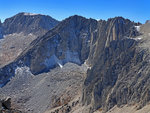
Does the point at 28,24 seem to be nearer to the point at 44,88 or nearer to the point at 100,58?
the point at 44,88

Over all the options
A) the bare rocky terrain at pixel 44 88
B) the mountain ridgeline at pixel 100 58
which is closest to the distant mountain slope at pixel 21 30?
the mountain ridgeline at pixel 100 58

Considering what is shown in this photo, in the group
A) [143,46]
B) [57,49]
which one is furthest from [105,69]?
[57,49]

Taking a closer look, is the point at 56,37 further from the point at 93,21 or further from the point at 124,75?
the point at 124,75

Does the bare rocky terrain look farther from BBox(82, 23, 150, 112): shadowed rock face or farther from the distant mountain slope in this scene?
the distant mountain slope

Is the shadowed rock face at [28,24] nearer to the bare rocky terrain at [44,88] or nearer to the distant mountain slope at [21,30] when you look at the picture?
the distant mountain slope at [21,30]

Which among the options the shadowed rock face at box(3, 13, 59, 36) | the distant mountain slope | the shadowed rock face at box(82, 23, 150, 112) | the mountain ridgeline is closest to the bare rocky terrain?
the mountain ridgeline

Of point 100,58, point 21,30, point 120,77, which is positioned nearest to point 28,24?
point 21,30
